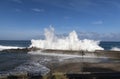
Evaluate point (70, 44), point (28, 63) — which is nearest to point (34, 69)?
point (28, 63)

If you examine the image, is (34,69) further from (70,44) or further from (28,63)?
(70,44)

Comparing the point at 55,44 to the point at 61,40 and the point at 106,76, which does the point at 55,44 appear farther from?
the point at 106,76

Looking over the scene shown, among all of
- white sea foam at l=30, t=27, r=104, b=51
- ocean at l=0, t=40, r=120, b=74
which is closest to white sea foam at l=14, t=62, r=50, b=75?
ocean at l=0, t=40, r=120, b=74

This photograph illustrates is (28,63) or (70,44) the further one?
(70,44)

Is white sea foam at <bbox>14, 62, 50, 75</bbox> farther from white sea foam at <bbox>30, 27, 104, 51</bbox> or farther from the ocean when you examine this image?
white sea foam at <bbox>30, 27, 104, 51</bbox>

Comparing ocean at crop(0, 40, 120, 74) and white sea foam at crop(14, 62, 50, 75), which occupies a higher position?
ocean at crop(0, 40, 120, 74)

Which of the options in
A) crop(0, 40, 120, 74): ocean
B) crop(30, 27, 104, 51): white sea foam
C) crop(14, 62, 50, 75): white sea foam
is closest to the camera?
crop(14, 62, 50, 75): white sea foam

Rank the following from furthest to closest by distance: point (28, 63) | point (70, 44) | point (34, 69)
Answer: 1. point (70, 44)
2. point (28, 63)
3. point (34, 69)

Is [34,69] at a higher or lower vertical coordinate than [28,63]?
lower

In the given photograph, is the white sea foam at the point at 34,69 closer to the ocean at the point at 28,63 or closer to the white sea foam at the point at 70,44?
the ocean at the point at 28,63

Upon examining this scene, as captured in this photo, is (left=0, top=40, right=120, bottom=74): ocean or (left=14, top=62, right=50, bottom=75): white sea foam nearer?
(left=14, top=62, right=50, bottom=75): white sea foam

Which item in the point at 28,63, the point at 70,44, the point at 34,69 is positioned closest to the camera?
the point at 34,69

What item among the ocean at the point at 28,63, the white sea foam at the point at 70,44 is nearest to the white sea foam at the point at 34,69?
the ocean at the point at 28,63

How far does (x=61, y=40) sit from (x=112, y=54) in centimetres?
2138
